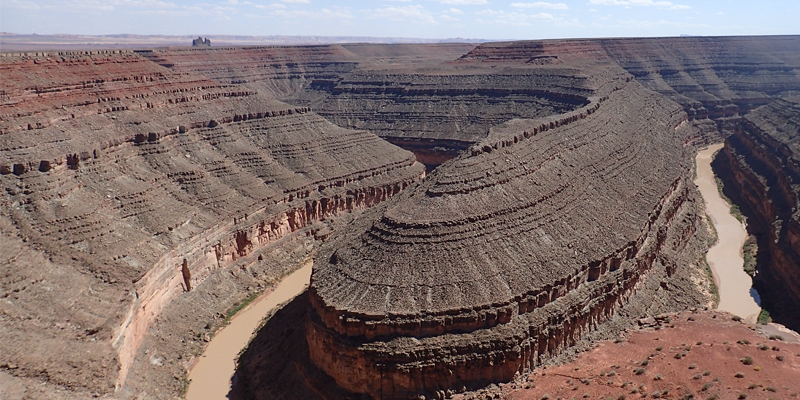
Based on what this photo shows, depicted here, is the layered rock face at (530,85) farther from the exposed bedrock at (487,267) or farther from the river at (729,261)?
the exposed bedrock at (487,267)

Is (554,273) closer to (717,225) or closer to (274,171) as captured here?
(274,171)

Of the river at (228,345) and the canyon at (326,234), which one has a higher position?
the canyon at (326,234)

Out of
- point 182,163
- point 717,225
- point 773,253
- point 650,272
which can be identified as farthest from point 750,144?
point 182,163

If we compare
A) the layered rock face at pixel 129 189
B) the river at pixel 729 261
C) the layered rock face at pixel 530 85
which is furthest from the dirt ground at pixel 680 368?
the layered rock face at pixel 530 85

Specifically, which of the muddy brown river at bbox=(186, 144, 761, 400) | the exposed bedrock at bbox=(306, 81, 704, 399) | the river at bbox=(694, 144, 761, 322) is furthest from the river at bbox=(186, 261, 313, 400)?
the river at bbox=(694, 144, 761, 322)

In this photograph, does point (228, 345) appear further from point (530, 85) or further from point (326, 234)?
point (530, 85)
